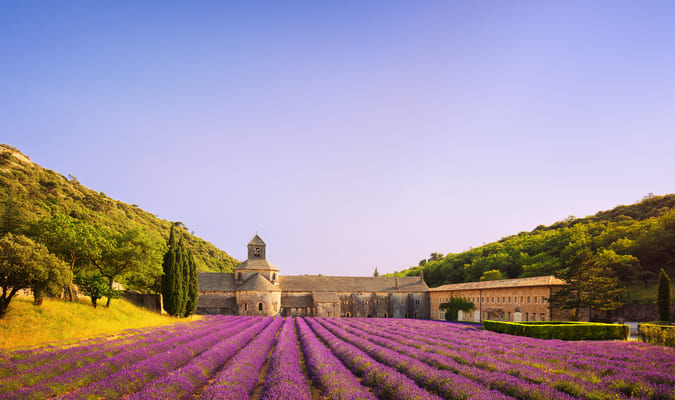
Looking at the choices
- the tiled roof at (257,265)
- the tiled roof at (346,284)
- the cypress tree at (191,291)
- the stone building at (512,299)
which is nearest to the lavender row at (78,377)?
the cypress tree at (191,291)

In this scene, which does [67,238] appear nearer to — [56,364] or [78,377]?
[56,364]

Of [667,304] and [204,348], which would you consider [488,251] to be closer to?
[667,304]

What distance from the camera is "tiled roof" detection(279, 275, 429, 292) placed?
204 ft

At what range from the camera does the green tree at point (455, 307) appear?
51.1 m

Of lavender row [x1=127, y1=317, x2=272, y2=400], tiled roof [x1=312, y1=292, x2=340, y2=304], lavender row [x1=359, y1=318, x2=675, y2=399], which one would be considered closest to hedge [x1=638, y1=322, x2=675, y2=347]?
lavender row [x1=359, y1=318, x2=675, y2=399]

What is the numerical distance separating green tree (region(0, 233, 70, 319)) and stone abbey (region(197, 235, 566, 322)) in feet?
116

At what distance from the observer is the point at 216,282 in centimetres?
5850

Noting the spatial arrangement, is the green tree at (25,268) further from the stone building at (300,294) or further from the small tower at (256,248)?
the small tower at (256,248)

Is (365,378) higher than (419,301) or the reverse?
higher

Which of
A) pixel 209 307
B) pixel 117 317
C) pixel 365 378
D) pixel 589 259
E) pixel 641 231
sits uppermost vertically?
pixel 641 231

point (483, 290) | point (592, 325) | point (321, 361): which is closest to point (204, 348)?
point (321, 361)

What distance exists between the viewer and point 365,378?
35.9 feet

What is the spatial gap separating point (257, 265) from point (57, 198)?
153 ft

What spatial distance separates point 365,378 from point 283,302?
1959 inches
